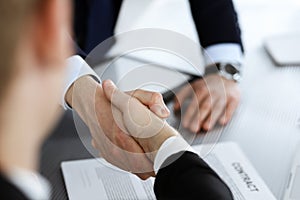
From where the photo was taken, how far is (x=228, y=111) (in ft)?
3.77

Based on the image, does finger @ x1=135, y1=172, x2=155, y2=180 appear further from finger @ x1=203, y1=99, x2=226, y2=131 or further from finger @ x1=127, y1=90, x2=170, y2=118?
finger @ x1=203, y1=99, x2=226, y2=131

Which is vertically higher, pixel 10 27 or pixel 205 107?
pixel 10 27

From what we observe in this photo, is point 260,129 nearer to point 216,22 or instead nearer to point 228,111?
point 228,111

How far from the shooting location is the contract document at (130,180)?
892 mm

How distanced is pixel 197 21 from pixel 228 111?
0.31m

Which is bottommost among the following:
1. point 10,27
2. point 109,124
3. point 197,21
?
point 197,21

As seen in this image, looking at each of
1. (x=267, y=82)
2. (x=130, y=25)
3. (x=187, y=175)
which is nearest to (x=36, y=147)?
(x=187, y=175)

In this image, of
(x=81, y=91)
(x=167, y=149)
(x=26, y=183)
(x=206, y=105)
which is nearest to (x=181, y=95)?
(x=206, y=105)

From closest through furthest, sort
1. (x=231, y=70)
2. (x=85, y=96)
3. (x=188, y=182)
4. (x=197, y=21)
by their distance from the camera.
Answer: (x=188, y=182), (x=85, y=96), (x=231, y=70), (x=197, y=21)

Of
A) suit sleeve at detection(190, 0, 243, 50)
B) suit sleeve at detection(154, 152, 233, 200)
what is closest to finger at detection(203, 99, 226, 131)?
suit sleeve at detection(190, 0, 243, 50)

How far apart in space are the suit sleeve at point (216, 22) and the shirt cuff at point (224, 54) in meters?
0.01

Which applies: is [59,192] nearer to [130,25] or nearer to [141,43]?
[141,43]

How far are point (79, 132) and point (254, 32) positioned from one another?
2.31 feet

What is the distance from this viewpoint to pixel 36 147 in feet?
1.41
